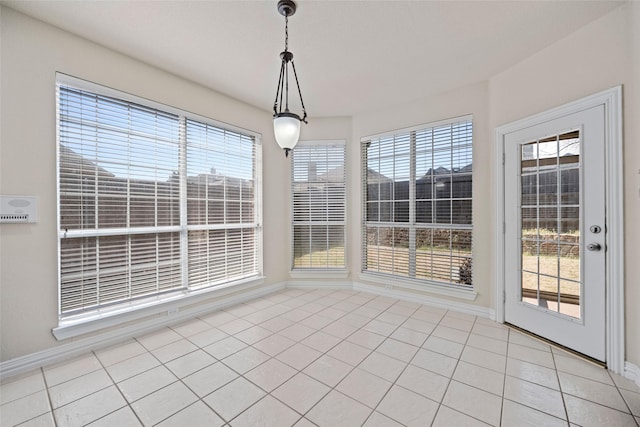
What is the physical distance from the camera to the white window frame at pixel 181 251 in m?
2.35

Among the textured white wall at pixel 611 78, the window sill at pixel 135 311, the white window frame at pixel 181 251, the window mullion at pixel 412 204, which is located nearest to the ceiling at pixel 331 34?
the textured white wall at pixel 611 78

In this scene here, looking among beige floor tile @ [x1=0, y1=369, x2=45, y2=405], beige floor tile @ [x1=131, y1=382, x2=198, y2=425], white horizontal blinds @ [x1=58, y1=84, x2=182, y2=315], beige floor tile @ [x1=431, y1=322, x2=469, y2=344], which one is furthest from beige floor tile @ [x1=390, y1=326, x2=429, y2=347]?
beige floor tile @ [x1=0, y1=369, x2=45, y2=405]

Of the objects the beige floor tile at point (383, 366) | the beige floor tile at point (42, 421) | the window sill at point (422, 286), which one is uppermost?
the window sill at point (422, 286)

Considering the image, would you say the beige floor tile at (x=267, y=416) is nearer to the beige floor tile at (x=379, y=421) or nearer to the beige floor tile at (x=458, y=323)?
the beige floor tile at (x=379, y=421)

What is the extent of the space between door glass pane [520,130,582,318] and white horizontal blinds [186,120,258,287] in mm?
3470

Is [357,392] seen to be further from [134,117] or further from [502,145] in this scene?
[134,117]

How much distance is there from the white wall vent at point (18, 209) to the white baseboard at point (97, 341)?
44.2 inches

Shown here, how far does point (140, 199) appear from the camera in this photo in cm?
283

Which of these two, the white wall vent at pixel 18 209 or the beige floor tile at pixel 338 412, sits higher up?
the white wall vent at pixel 18 209

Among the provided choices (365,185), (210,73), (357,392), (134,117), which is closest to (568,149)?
(365,185)

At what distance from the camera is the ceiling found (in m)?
2.05

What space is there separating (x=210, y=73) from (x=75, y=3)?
118 cm

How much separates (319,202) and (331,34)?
8.36 feet

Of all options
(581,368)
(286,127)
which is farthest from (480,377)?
(286,127)
